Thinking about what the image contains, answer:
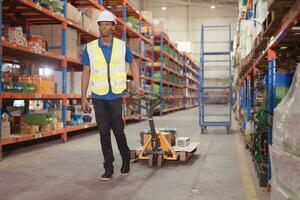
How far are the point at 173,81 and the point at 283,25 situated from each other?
1964 cm

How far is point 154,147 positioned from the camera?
532cm

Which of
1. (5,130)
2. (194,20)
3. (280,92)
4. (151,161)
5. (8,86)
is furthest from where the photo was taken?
(194,20)

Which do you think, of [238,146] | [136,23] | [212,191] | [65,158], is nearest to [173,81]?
[136,23]

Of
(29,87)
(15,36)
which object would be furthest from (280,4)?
(29,87)

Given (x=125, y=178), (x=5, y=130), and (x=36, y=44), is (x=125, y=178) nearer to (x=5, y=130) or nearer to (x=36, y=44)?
(x=5, y=130)

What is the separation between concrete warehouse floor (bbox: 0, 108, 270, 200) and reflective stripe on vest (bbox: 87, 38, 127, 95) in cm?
106

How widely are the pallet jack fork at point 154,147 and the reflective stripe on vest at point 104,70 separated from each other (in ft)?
1.46

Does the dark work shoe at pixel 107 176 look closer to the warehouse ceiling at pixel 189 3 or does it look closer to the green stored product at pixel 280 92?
the green stored product at pixel 280 92

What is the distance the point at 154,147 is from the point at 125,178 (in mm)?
850

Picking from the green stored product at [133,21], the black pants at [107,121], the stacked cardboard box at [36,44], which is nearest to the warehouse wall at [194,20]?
the green stored product at [133,21]

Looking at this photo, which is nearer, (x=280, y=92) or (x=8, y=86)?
(x=280, y=92)

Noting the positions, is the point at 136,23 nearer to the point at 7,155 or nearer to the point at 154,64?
the point at 154,64

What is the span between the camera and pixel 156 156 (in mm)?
5391

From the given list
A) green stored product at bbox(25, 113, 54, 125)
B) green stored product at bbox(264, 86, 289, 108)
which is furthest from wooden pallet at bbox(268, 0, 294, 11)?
green stored product at bbox(25, 113, 54, 125)
